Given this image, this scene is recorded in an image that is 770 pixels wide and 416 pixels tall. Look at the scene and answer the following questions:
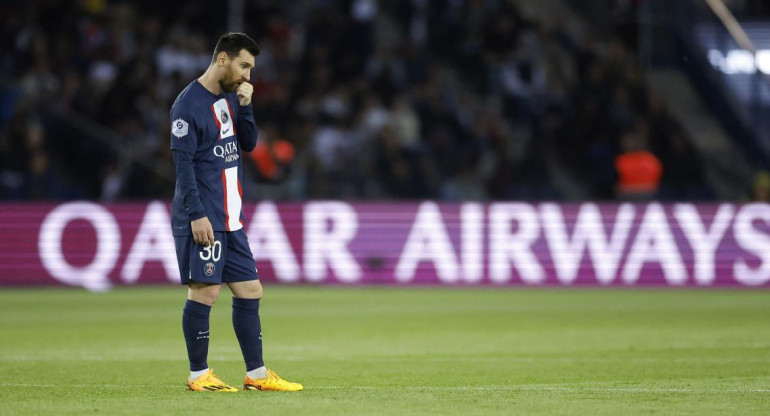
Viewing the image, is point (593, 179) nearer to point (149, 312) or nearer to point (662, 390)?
point (149, 312)

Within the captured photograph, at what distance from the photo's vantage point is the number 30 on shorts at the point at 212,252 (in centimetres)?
791

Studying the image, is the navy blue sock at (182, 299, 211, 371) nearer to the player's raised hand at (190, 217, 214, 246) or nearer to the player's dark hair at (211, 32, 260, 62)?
the player's raised hand at (190, 217, 214, 246)

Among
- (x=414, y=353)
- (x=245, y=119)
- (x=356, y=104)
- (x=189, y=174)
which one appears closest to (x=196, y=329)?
(x=189, y=174)

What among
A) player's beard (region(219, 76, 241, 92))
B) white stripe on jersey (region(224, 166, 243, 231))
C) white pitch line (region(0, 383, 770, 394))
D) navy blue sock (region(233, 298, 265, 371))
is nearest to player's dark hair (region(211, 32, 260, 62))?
player's beard (region(219, 76, 241, 92))

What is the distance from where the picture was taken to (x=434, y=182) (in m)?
→ 20.9

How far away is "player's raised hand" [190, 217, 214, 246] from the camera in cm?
784

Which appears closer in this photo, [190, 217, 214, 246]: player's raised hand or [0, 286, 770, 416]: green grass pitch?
[0, 286, 770, 416]: green grass pitch

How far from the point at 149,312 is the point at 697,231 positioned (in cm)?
857

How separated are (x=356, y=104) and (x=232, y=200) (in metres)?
14.1

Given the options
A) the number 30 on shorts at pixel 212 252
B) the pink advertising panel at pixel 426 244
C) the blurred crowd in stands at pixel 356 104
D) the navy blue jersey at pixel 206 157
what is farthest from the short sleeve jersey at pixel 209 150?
the blurred crowd in stands at pixel 356 104

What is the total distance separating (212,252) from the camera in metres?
7.94

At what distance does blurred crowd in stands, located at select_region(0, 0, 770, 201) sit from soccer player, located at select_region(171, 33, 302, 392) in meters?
12.0

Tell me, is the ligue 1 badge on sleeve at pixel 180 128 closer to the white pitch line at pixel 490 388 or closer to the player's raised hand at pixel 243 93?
the player's raised hand at pixel 243 93

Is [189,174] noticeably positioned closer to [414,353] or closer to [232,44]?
[232,44]
